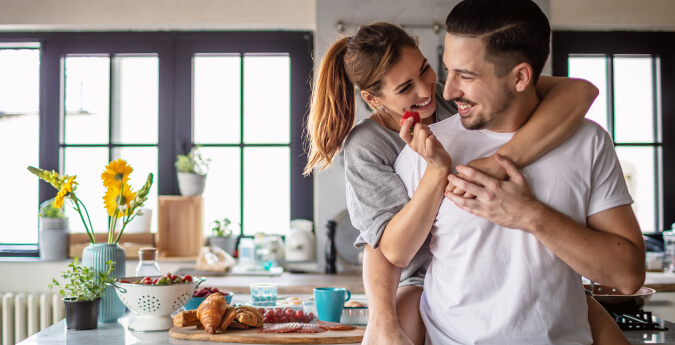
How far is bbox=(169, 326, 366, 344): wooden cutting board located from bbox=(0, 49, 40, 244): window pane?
311cm

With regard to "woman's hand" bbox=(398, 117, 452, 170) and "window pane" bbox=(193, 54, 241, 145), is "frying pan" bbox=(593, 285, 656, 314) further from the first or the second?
"window pane" bbox=(193, 54, 241, 145)

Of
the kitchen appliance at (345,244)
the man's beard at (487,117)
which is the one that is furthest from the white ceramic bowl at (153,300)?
the kitchen appliance at (345,244)

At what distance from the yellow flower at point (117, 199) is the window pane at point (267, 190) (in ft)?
7.30

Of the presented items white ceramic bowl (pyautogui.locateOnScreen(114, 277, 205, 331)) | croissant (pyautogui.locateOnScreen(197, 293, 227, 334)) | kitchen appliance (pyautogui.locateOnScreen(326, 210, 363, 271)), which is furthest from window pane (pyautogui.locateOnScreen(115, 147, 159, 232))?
croissant (pyautogui.locateOnScreen(197, 293, 227, 334))

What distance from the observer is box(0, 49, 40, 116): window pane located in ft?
14.8

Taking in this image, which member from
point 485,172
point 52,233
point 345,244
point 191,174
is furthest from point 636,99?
point 52,233

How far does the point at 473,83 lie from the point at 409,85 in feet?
1.35

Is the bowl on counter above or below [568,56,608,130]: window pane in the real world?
below

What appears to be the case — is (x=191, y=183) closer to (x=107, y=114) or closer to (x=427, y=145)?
(x=107, y=114)

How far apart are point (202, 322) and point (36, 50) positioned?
3341 millimetres

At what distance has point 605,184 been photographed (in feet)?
4.31

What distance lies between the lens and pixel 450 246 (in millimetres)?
1369

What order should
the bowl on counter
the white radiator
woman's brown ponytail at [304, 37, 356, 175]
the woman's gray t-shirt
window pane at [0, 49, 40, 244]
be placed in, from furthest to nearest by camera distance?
window pane at [0, 49, 40, 244], the white radiator, the bowl on counter, woman's brown ponytail at [304, 37, 356, 175], the woman's gray t-shirt

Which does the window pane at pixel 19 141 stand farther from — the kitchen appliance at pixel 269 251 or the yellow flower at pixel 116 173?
the yellow flower at pixel 116 173
